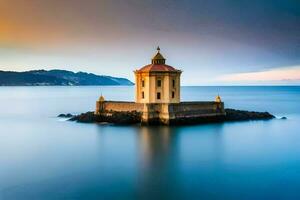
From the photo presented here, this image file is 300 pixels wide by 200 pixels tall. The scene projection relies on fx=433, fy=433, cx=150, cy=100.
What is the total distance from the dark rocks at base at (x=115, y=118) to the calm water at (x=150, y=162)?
1.41 m

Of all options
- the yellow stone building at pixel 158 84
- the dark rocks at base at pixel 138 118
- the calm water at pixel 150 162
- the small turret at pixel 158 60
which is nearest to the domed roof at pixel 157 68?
the yellow stone building at pixel 158 84

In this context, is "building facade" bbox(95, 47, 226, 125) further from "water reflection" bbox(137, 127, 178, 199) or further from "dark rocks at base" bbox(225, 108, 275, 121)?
"dark rocks at base" bbox(225, 108, 275, 121)

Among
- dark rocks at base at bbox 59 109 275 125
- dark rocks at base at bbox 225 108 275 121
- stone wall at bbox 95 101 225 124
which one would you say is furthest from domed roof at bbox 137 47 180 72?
dark rocks at base at bbox 225 108 275 121

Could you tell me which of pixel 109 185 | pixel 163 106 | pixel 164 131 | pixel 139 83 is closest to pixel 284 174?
pixel 109 185

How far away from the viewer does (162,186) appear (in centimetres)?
1562

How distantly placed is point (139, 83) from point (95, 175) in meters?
15.1

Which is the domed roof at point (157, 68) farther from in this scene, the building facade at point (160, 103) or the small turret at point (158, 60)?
the small turret at point (158, 60)

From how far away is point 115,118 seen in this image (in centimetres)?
3133

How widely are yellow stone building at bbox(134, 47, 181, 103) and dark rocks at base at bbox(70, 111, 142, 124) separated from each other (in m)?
1.40

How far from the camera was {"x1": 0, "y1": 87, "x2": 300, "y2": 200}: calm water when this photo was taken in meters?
15.0

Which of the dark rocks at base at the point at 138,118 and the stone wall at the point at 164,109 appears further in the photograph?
the dark rocks at base at the point at 138,118

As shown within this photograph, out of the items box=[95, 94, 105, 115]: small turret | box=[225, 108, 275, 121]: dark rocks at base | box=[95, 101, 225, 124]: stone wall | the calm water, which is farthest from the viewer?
box=[225, 108, 275, 121]: dark rocks at base

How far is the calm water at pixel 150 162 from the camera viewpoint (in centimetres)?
1497

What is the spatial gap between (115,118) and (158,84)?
398 cm
